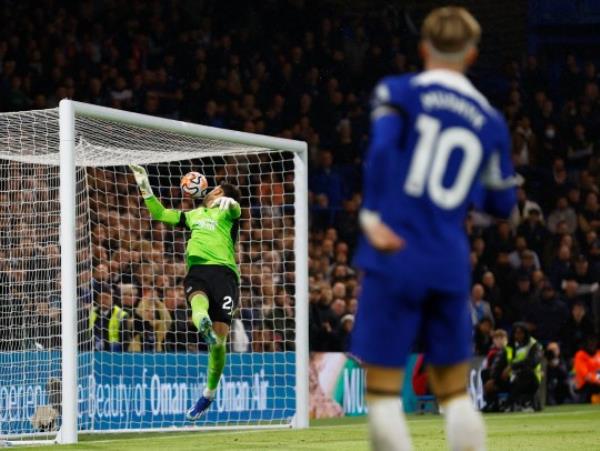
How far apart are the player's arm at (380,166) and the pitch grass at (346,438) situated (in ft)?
15.3

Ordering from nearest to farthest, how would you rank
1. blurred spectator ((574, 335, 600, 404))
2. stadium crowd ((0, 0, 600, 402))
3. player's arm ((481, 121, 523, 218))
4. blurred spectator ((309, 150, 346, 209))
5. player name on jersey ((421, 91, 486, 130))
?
player name on jersey ((421, 91, 486, 130)) → player's arm ((481, 121, 523, 218)) → stadium crowd ((0, 0, 600, 402)) → blurred spectator ((574, 335, 600, 404)) → blurred spectator ((309, 150, 346, 209))

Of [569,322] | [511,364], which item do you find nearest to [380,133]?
[511,364]

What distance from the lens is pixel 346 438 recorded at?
401 inches

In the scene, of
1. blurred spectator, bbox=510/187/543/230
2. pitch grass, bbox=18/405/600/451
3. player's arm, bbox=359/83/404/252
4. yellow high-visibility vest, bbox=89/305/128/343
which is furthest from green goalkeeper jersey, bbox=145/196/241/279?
blurred spectator, bbox=510/187/543/230

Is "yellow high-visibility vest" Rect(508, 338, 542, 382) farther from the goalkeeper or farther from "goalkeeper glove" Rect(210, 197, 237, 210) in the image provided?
"goalkeeper glove" Rect(210, 197, 237, 210)

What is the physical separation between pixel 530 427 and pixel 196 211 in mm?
3368

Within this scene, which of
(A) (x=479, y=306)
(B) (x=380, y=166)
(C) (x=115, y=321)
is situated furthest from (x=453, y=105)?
(A) (x=479, y=306)

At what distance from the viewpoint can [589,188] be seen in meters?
19.5

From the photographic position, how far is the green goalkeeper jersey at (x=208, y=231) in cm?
1112

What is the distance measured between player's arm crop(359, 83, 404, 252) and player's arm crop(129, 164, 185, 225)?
649cm

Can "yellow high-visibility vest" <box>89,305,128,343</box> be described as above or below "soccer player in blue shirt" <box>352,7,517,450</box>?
below

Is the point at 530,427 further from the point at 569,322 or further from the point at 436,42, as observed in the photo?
the point at 436,42

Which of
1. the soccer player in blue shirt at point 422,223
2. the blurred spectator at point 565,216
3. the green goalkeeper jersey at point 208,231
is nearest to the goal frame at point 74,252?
the green goalkeeper jersey at point 208,231

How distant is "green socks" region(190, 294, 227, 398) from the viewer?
35.6 ft
